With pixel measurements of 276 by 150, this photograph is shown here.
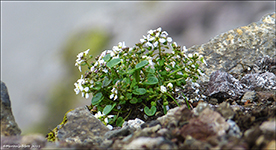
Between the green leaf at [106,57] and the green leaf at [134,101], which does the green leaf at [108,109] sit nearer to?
the green leaf at [134,101]

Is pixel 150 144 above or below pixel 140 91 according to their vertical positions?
below

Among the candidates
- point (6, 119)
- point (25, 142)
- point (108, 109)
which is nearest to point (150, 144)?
point (25, 142)

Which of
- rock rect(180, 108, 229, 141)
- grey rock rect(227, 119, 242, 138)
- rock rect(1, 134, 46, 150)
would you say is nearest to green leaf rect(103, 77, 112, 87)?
rock rect(1, 134, 46, 150)

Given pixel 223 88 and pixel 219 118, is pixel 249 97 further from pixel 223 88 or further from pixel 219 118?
pixel 219 118

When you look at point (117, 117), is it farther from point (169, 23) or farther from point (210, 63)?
point (169, 23)

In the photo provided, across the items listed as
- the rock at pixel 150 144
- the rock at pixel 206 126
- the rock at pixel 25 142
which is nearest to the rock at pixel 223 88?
the rock at pixel 206 126

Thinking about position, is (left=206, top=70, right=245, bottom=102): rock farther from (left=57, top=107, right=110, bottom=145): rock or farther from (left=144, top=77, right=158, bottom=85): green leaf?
(left=57, top=107, right=110, bottom=145): rock

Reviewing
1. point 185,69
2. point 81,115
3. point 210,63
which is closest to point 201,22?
point 210,63
